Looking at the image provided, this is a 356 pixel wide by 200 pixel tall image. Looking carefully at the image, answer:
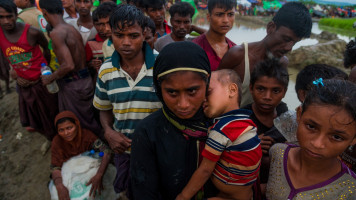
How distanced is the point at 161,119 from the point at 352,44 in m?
2.33

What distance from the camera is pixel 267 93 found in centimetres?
181

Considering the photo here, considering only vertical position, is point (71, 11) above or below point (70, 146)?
above

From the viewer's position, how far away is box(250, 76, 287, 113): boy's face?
1.80m

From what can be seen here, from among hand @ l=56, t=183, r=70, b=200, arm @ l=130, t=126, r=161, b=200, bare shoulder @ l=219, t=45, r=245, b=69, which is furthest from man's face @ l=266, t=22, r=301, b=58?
hand @ l=56, t=183, r=70, b=200

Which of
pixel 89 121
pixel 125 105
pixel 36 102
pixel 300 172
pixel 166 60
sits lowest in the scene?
pixel 89 121

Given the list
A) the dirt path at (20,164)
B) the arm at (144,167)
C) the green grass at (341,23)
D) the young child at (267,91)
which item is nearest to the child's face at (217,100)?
the arm at (144,167)

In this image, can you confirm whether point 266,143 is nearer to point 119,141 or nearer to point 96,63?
point 119,141

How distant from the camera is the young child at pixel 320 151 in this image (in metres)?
1.00

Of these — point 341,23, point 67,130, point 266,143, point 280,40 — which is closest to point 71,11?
point 67,130

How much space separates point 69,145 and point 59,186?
1.75 feet

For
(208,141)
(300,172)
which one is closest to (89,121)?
(208,141)

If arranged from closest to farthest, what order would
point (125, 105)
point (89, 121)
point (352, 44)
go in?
1. point (125, 105)
2. point (352, 44)
3. point (89, 121)

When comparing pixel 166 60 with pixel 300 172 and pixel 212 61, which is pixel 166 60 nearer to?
pixel 300 172

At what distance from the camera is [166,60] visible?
1.10 meters
